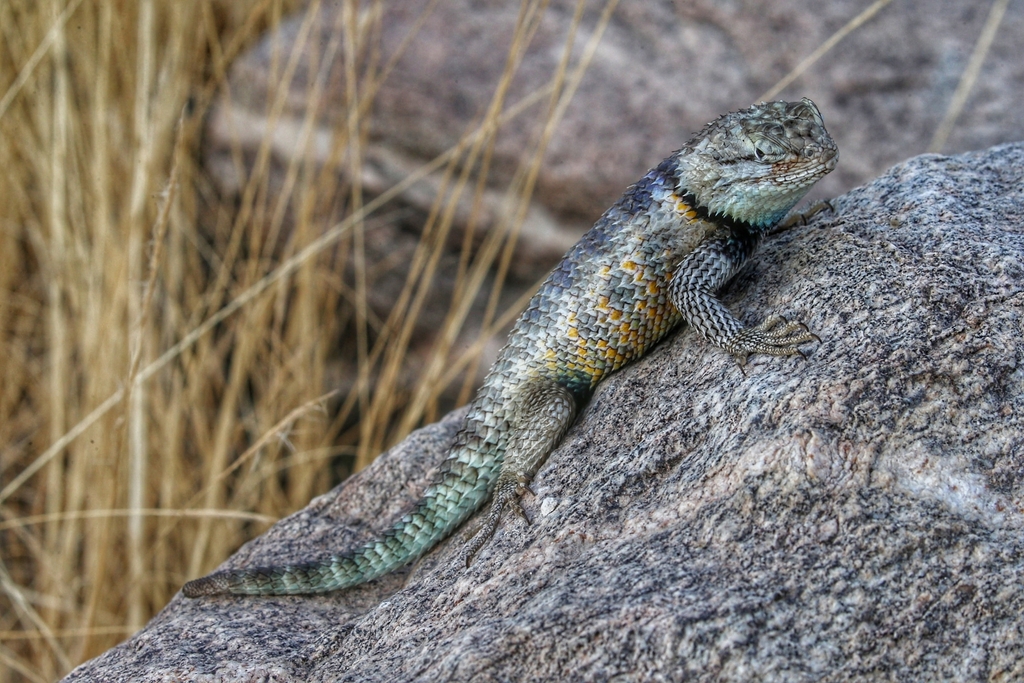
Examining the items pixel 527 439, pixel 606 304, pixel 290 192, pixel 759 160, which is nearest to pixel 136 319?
pixel 290 192

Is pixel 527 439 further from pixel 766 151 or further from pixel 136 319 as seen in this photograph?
pixel 136 319

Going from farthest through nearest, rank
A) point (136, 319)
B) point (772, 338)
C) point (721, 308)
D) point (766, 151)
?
point (136, 319), point (766, 151), point (721, 308), point (772, 338)

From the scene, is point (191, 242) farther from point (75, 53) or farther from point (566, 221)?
point (566, 221)

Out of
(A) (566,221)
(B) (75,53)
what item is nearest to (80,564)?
(B) (75,53)

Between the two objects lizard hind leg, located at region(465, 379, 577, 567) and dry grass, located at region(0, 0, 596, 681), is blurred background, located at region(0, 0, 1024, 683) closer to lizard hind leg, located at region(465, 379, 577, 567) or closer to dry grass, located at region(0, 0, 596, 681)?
dry grass, located at region(0, 0, 596, 681)

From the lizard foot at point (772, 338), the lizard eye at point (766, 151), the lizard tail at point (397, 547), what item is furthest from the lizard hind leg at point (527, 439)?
the lizard eye at point (766, 151)

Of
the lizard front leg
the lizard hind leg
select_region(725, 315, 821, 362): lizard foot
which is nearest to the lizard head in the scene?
the lizard front leg

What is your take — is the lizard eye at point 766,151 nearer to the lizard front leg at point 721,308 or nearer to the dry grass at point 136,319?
the lizard front leg at point 721,308
